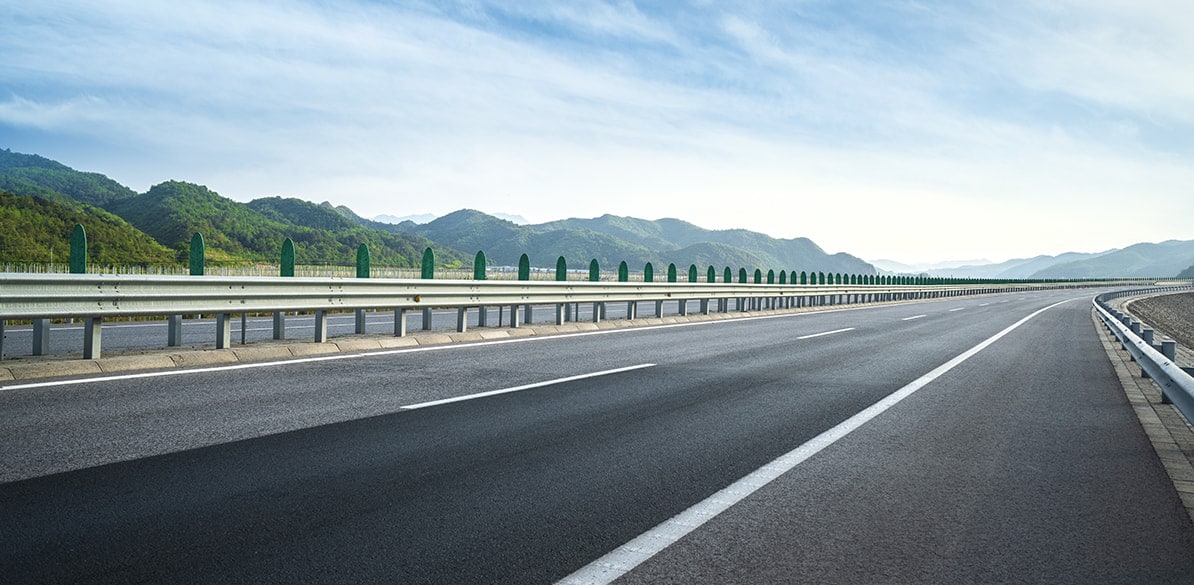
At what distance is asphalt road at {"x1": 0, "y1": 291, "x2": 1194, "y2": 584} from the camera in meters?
3.16

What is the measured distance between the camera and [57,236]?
80812 millimetres

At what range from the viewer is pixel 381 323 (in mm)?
16406

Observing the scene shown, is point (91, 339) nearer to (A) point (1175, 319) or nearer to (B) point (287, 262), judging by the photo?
(B) point (287, 262)

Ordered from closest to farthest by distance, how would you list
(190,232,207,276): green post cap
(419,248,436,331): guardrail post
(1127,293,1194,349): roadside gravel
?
(190,232,207,276): green post cap, (419,248,436,331): guardrail post, (1127,293,1194,349): roadside gravel

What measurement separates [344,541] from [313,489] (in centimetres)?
88

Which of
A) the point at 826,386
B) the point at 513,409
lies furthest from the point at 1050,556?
the point at 826,386

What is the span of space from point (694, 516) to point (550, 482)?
924 mm

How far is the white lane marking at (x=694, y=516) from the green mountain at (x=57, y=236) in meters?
78.7

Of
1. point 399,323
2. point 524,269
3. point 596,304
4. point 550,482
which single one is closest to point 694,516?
point 550,482

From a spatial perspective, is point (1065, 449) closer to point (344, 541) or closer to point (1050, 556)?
point (1050, 556)

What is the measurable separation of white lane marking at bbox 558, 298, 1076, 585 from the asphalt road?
7 cm

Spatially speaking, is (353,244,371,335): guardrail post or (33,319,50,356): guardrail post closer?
(33,319,50,356): guardrail post

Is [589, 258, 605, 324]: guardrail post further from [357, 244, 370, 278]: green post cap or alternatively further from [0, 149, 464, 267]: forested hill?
[0, 149, 464, 267]: forested hill

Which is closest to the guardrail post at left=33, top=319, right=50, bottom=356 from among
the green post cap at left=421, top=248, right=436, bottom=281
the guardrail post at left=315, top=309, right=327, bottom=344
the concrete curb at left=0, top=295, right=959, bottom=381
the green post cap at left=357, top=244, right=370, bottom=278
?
the concrete curb at left=0, top=295, right=959, bottom=381
